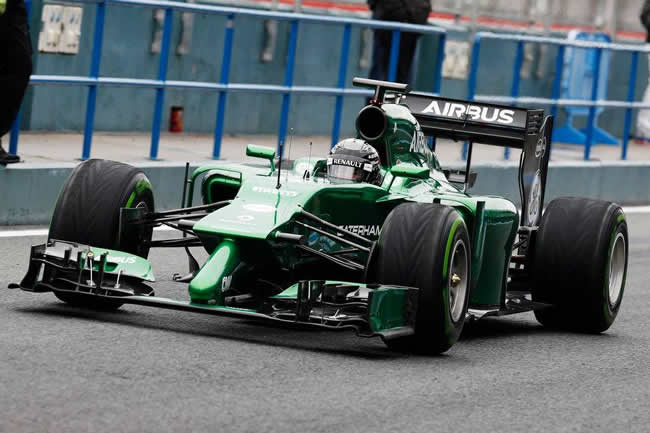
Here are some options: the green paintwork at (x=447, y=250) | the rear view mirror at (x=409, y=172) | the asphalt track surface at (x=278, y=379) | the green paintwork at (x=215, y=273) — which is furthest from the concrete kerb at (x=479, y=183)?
the green paintwork at (x=447, y=250)

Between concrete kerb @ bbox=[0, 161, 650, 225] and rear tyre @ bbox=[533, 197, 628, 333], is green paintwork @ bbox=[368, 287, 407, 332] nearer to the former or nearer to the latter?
rear tyre @ bbox=[533, 197, 628, 333]

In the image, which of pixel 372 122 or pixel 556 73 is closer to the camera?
pixel 372 122

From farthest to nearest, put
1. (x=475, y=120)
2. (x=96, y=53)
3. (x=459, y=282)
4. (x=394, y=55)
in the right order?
A: (x=394, y=55), (x=96, y=53), (x=475, y=120), (x=459, y=282)

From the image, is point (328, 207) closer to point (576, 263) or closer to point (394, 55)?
point (576, 263)

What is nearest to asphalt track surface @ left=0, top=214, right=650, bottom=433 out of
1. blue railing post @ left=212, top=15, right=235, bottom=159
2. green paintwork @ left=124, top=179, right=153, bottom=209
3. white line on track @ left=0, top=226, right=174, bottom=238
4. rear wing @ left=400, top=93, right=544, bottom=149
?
green paintwork @ left=124, top=179, right=153, bottom=209

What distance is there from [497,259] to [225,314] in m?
1.97

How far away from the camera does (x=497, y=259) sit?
28.8 feet

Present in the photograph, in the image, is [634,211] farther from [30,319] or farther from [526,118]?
[30,319]

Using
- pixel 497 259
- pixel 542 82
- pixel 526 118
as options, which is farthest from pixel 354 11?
pixel 497 259

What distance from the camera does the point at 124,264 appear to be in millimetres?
7949

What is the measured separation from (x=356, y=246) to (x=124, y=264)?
1.23 m

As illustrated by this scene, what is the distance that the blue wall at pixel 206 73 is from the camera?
1662 cm

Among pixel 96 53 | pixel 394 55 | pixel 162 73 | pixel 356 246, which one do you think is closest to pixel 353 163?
pixel 356 246

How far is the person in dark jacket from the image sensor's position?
53.8 feet
